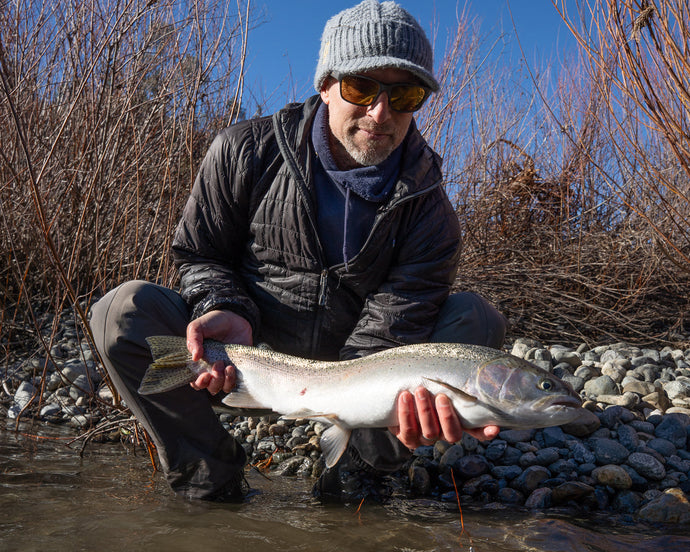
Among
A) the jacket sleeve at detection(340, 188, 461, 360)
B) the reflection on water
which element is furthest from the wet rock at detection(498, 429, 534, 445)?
the jacket sleeve at detection(340, 188, 461, 360)

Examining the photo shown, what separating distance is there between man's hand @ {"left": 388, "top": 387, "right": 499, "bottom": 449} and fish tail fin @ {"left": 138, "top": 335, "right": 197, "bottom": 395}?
33.4 inches

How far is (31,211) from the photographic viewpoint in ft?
16.3

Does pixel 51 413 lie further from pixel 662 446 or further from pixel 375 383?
pixel 662 446

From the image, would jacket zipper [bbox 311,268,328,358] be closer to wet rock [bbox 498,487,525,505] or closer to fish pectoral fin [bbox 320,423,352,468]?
fish pectoral fin [bbox 320,423,352,468]

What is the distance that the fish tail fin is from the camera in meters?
2.59

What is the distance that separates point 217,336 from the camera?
2887 millimetres

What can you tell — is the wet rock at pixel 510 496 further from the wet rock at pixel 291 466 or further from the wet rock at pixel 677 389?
the wet rock at pixel 677 389

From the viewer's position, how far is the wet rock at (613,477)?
130 inches

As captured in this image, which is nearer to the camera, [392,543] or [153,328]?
[392,543]

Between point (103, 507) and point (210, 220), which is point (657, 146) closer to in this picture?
point (210, 220)

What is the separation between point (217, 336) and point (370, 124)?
121cm

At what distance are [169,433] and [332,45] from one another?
1978 millimetres

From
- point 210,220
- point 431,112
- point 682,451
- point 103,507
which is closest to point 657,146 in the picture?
point 431,112

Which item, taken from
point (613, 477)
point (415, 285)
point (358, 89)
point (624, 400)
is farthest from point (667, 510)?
point (358, 89)
